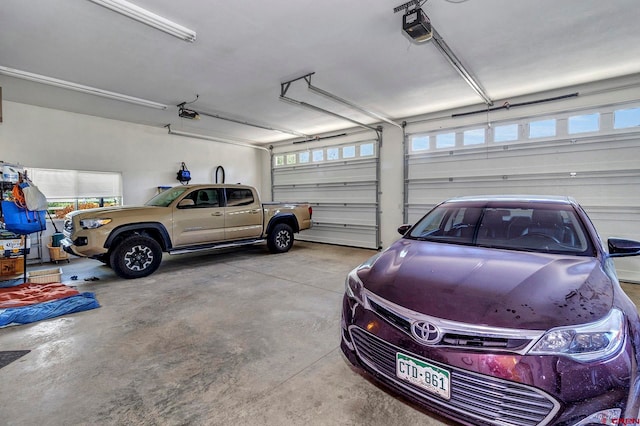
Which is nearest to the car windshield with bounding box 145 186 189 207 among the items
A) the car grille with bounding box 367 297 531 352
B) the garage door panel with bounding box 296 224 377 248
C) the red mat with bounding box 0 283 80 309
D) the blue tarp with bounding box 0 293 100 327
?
the red mat with bounding box 0 283 80 309

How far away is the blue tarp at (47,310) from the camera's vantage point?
325cm

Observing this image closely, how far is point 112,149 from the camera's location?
7.34 meters

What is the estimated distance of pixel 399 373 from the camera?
5.00ft

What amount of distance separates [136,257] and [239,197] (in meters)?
2.30

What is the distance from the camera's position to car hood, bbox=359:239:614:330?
1.37 meters

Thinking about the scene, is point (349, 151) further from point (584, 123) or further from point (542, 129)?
point (584, 123)

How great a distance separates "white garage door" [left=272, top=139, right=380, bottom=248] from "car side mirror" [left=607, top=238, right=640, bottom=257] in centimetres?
561

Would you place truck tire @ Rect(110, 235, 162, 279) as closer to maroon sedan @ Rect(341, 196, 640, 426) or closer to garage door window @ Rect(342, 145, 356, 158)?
maroon sedan @ Rect(341, 196, 640, 426)

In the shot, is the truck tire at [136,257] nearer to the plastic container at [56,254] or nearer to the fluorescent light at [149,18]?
the plastic container at [56,254]

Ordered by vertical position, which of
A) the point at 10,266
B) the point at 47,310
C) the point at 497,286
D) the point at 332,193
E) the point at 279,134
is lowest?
the point at 47,310

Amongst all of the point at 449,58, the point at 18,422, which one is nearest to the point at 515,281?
the point at 18,422

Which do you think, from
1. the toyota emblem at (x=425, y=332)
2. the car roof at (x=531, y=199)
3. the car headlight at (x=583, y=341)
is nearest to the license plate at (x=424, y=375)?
the toyota emblem at (x=425, y=332)

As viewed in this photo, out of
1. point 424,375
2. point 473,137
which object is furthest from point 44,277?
point 473,137

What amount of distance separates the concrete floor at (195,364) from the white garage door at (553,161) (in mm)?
1494
